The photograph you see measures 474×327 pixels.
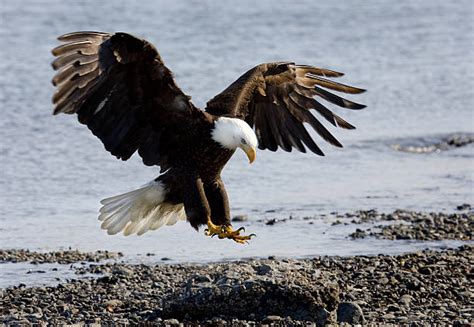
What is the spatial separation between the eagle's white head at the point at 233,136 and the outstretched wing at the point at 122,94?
6.6 inches

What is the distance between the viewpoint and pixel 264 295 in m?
5.48

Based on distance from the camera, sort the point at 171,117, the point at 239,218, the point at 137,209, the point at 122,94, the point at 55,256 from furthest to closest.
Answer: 1. the point at 239,218
2. the point at 55,256
3. the point at 137,209
4. the point at 171,117
5. the point at 122,94

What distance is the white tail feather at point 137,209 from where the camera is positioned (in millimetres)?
6777

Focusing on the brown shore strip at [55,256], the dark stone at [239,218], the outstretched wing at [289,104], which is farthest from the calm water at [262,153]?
the outstretched wing at [289,104]

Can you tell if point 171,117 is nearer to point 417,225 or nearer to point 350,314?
point 350,314

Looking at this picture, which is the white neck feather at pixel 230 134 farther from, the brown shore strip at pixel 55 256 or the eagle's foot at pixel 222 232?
the brown shore strip at pixel 55 256

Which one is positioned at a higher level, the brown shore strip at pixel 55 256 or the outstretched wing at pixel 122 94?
the outstretched wing at pixel 122 94

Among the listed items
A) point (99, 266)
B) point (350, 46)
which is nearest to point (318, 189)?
point (99, 266)

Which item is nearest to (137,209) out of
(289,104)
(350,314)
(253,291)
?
(289,104)

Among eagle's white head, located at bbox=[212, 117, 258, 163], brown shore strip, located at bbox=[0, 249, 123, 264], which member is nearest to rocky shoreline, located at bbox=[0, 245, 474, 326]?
brown shore strip, located at bbox=[0, 249, 123, 264]

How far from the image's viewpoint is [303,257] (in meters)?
7.20

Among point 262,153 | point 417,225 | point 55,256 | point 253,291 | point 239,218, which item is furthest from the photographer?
point 262,153

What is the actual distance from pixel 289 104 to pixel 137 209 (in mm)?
1224

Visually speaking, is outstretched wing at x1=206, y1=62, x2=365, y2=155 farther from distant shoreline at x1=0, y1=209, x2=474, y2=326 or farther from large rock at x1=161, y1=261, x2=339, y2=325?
large rock at x1=161, y1=261, x2=339, y2=325
